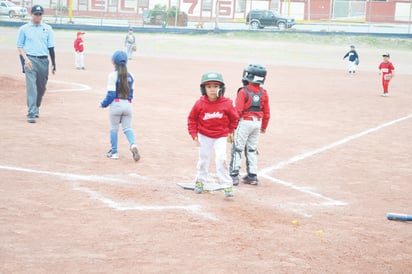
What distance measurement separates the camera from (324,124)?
17.1 meters

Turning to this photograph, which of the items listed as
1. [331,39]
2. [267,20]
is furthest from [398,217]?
[267,20]

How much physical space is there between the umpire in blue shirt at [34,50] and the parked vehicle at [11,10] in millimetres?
46362

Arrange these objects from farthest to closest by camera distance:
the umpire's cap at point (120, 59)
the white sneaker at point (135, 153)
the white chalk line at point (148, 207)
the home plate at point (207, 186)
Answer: the white sneaker at point (135, 153) → the umpire's cap at point (120, 59) → the home plate at point (207, 186) → the white chalk line at point (148, 207)

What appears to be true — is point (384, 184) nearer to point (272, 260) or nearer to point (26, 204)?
point (272, 260)

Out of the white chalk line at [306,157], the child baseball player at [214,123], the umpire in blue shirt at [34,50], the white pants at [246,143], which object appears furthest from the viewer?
the umpire in blue shirt at [34,50]

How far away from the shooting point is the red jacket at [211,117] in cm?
916

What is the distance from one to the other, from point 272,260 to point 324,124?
10.7 meters

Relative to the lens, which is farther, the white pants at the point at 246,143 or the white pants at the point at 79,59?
the white pants at the point at 79,59

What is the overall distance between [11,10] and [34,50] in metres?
47.5

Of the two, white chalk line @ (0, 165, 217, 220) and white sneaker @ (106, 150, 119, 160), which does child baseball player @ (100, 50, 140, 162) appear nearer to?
white sneaker @ (106, 150, 119, 160)

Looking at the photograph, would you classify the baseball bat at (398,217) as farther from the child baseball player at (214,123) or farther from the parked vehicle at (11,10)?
the parked vehicle at (11,10)

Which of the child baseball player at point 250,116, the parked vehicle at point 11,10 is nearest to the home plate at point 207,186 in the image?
the child baseball player at point 250,116

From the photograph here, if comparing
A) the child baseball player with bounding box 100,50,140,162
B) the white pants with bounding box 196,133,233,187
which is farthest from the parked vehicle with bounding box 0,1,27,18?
the white pants with bounding box 196,133,233,187

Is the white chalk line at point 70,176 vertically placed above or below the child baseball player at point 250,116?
below
